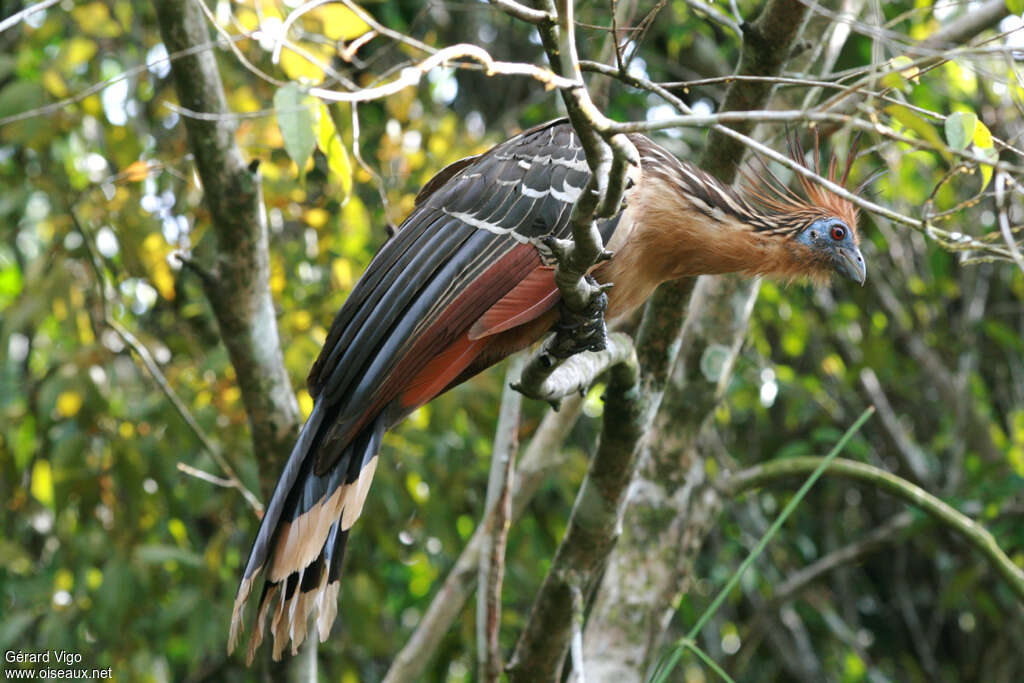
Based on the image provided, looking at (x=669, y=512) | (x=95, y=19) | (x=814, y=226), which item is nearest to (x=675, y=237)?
(x=814, y=226)

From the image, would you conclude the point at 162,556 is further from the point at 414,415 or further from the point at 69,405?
the point at 414,415

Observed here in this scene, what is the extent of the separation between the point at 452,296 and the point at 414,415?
190 cm

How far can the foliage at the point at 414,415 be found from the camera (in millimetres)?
3896

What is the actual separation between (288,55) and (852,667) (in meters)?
4.55

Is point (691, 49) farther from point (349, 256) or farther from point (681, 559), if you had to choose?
point (681, 559)

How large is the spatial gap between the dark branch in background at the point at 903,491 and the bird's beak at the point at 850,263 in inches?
23.2

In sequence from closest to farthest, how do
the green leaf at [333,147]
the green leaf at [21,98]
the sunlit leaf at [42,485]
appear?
1. the green leaf at [333,147]
2. the green leaf at [21,98]
3. the sunlit leaf at [42,485]

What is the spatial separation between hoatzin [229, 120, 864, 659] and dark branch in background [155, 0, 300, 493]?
0.42 metres

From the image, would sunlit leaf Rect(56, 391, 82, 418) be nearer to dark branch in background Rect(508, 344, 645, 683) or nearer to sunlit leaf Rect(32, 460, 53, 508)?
sunlit leaf Rect(32, 460, 53, 508)

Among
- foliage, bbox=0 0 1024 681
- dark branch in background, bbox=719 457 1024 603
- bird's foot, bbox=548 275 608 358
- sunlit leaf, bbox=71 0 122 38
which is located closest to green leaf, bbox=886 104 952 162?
foliage, bbox=0 0 1024 681

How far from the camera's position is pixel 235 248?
2992 millimetres

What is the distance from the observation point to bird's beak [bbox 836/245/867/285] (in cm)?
312

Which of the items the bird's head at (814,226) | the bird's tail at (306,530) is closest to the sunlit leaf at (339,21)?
the bird's tail at (306,530)

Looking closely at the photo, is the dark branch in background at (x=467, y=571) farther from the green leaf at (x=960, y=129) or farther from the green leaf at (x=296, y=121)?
the green leaf at (x=960, y=129)
